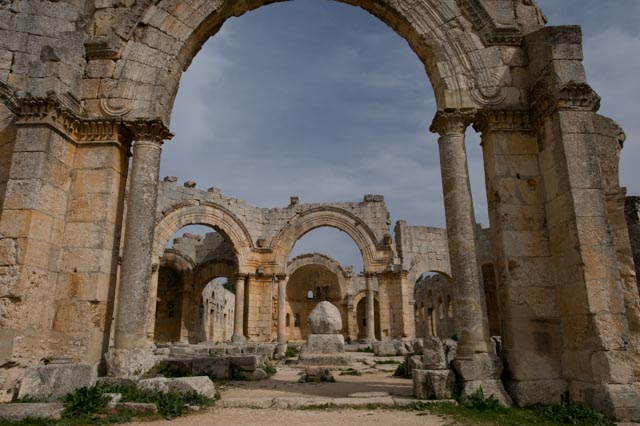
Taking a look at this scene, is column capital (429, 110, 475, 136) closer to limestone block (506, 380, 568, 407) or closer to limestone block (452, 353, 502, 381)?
limestone block (452, 353, 502, 381)

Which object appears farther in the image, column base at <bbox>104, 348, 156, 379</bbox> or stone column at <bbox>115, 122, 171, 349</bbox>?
stone column at <bbox>115, 122, 171, 349</bbox>

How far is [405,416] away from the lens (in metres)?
5.44

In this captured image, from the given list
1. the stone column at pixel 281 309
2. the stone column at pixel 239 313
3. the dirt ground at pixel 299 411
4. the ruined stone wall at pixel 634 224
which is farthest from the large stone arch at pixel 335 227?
the dirt ground at pixel 299 411

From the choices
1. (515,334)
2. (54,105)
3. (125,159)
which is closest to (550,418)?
(515,334)

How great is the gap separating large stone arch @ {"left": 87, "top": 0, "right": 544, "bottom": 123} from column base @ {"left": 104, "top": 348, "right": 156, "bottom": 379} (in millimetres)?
3812

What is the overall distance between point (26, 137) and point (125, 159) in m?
1.50

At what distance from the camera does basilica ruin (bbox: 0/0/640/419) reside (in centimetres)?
617

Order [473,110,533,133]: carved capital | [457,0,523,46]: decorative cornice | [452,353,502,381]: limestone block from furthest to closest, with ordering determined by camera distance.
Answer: [457,0,523,46]: decorative cornice, [473,110,533,133]: carved capital, [452,353,502,381]: limestone block

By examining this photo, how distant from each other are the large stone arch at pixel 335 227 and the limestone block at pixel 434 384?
15157 mm

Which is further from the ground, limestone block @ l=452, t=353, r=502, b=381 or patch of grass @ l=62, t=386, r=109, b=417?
limestone block @ l=452, t=353, r=502, b=381

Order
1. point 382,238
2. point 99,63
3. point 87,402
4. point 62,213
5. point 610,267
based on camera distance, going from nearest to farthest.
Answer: point 87,402
point 610,267
point 62,213
point 99,63
point 382,238

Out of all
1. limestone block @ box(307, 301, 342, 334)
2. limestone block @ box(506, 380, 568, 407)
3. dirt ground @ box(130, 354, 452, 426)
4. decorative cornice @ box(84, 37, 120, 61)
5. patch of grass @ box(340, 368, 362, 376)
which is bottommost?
patch of grass @ box(340, 368, 362, 376)

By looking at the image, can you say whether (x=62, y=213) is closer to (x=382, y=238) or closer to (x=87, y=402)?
(x=87, y=402)

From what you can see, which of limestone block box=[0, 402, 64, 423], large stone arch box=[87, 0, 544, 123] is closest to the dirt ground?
limestone block box=[0, 402, 64, 423]
